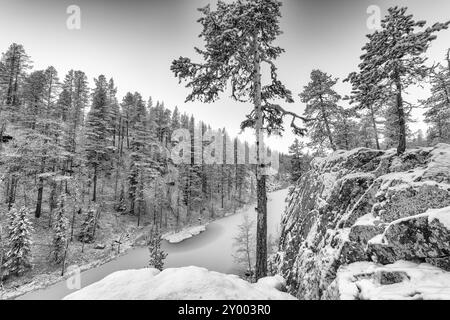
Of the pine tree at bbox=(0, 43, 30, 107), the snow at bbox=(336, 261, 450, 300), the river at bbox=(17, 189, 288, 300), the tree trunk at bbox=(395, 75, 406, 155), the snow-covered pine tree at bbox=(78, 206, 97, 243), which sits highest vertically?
the pine tree at bbox=(0, 43, 30, 107)

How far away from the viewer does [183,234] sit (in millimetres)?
33469

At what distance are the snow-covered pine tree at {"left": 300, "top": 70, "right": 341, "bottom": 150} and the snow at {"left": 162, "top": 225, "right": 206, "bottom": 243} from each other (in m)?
24.4

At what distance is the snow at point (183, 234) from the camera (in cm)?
3160

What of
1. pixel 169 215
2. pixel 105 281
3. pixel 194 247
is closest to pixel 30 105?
pixel 169 215

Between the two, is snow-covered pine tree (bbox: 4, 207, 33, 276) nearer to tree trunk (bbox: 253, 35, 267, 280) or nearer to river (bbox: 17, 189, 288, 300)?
river (bbox: 17, 189, 288, 300)

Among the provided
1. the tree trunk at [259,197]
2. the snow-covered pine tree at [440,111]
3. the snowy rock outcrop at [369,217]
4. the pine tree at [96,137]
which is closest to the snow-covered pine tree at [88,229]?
the pine tree at [96,137]

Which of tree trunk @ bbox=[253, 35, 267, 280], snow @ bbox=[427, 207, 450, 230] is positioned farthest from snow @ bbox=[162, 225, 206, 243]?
snow @ bbox=[427, 207, 450, 230]

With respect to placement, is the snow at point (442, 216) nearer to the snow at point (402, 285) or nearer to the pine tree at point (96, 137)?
the snow at point (402, 285)

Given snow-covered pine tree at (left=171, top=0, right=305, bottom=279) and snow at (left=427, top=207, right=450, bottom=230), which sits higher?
snow-covered pine tree at (left=171, top=0, right=305, bottom=279)

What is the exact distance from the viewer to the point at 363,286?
14.0 ft

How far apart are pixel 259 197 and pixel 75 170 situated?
32988mm

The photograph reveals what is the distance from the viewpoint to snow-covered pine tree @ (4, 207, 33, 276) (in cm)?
1681
